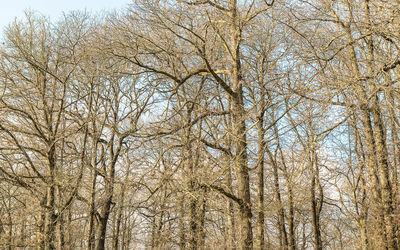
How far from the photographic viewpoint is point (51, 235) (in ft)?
34.8

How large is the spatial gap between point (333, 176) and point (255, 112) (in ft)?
21.6

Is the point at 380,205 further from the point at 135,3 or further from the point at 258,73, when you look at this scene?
the point at 135,3

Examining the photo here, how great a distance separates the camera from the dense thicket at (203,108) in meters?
7.53

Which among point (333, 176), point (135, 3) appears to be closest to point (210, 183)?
point (135, 3)

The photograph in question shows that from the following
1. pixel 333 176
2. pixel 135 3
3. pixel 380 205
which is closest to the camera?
pixel 135 3

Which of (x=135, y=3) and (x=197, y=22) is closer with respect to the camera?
(x=135, y=3)

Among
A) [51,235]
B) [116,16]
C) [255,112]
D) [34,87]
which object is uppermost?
[116,16]

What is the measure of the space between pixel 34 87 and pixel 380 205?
36.8 feet

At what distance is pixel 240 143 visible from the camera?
876 cm

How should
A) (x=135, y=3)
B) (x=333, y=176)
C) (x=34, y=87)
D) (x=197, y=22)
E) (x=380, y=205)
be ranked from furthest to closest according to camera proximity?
(x=333, y=176) < (x=34, y=87) < (x=380, y=205) < (x=197, y=22) < (x=135, y=3)

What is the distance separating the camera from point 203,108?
9.59 metres

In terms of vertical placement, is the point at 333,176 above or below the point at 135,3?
below

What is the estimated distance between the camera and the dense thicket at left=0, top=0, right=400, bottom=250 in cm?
753

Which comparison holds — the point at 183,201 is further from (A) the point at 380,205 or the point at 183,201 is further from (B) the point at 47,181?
(A) the point at 380,205
